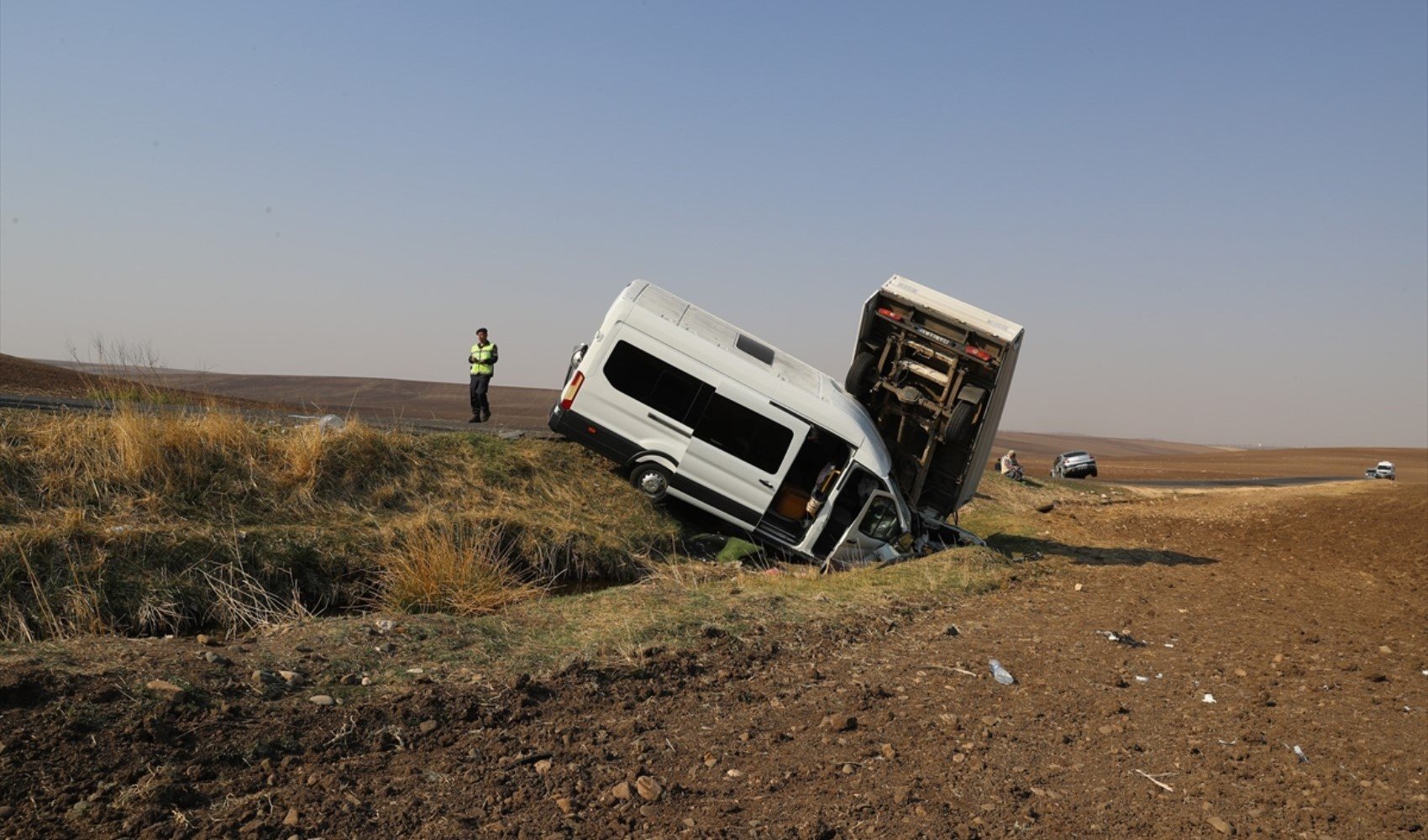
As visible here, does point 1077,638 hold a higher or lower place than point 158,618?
lower

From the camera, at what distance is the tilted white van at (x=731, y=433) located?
36.5 feet

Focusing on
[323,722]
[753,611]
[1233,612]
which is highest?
[323,722]

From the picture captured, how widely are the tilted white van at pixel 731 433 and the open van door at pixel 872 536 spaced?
0.01 m

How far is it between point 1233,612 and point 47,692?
30.7 ft

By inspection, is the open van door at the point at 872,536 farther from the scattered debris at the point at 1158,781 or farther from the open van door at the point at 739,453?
the scattered debris at the point at 1158,781

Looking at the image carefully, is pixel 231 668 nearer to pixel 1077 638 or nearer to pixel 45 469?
pixel 45 469

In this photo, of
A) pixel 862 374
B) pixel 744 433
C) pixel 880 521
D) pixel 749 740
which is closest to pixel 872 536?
pixel 880 521

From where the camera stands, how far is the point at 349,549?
8.98 m

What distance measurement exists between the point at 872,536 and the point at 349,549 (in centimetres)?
572

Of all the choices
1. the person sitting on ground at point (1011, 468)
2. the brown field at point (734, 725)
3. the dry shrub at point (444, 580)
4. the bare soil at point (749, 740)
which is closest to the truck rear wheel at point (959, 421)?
the brown field at point (734, 725)

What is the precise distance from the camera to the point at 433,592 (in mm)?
7988

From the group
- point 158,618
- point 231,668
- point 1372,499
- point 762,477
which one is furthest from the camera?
point 1372,499

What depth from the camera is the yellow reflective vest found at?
15.5m

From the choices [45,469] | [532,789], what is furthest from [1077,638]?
[45,469]
